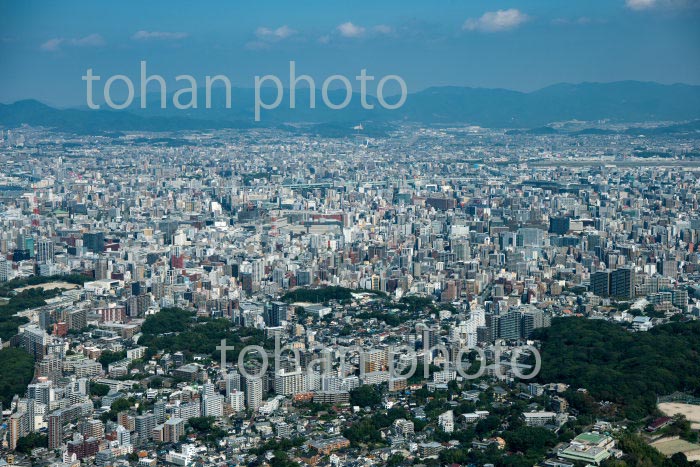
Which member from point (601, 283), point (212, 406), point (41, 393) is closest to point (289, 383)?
point (212, 406)

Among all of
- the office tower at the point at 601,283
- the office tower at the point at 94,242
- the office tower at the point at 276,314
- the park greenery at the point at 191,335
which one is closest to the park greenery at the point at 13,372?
the park greenery at the point at 191,335

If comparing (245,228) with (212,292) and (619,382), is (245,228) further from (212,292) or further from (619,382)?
(619,382)

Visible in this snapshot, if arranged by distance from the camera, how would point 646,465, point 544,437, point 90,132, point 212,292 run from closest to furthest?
point 646,465 → point 544,437 → point 212,292 → point 90,132

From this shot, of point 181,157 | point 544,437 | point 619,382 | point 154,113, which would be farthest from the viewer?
point 154,113

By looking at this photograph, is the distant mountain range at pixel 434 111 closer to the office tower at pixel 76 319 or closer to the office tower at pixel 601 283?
the office tower at pixel 601 283

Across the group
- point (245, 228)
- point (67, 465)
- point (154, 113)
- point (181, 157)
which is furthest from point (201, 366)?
point (154, 113)

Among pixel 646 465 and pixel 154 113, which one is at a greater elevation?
pixel 154 113
